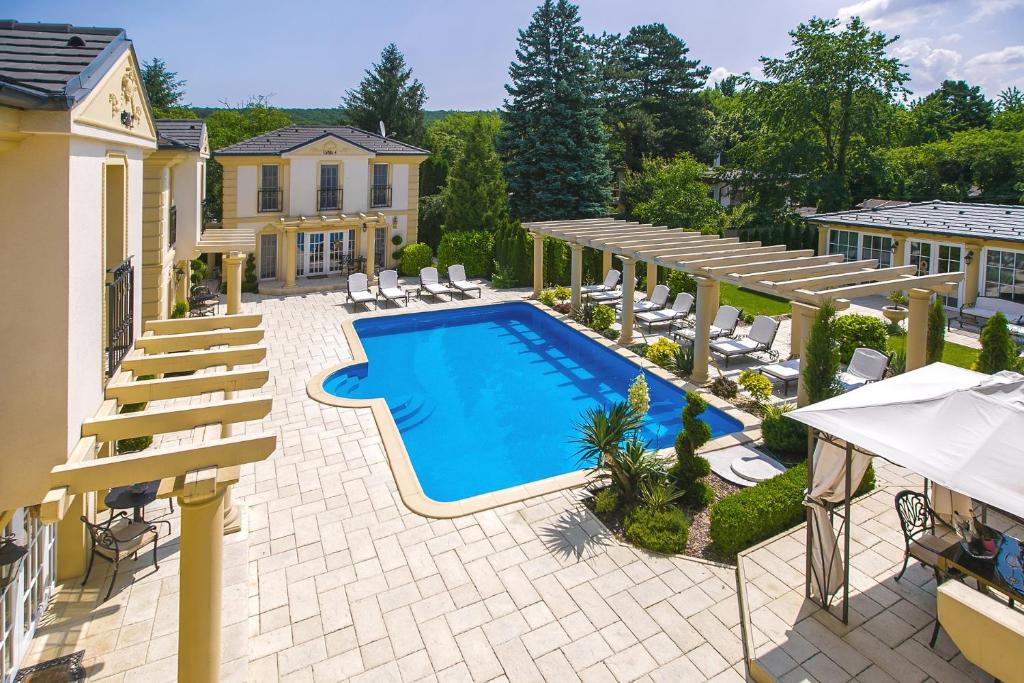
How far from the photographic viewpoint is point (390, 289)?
23281 millimetres

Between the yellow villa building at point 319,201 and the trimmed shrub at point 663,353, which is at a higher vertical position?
the yellow villa building at point 319,201

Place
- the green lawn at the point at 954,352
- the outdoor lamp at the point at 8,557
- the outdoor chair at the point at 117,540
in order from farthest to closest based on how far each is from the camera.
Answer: the green lawn at the point at 954,352 < the outdoor chair at the point at 117,540 < the outdoor lamp at the point at 8,557

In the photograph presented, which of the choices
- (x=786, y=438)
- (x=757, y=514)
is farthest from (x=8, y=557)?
(x=786, y=438)

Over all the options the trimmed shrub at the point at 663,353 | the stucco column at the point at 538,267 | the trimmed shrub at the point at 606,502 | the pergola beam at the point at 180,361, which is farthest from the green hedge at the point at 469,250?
the pergola beam at the point at 180,361

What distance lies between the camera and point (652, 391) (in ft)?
50.3

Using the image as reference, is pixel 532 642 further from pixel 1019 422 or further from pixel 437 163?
pixel 437 163

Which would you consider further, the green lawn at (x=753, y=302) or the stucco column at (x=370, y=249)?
the stucco column at (x=370, y=249)

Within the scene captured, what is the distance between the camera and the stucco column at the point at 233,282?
34.6ft

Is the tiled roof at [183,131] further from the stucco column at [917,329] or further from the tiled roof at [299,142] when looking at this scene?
the stucco column at [917,329]

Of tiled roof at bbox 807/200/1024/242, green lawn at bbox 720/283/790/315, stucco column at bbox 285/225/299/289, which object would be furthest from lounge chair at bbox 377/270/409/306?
tiled roof at bbox 807/200/1024/242

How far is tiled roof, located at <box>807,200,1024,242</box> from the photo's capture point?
66.9ft

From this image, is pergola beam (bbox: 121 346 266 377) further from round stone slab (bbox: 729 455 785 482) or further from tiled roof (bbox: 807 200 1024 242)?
tiled roof (bbox: 807 200 1024 242)

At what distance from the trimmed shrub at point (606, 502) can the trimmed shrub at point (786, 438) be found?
3.51 m

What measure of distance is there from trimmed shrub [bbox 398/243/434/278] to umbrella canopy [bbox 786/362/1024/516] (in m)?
22.3
